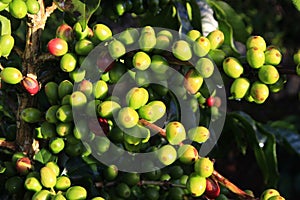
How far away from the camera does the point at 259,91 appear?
1.05 metres

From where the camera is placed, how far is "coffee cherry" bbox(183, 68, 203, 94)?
1065 mm

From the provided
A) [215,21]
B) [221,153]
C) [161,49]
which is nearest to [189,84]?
[161,49]

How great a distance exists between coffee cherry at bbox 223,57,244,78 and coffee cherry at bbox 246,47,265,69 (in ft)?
0.08

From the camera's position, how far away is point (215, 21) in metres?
1.65

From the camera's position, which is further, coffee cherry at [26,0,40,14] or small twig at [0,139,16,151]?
small twig at [0,139,16,151]

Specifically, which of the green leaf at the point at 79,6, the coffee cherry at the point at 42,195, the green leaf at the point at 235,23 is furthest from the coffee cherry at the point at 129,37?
the green leaf at the point at 235,23

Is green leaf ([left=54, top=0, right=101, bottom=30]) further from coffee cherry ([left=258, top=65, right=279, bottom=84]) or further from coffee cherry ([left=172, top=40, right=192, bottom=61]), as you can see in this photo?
coffee cherry ([left=258, top=65, right=279, bottom=84])

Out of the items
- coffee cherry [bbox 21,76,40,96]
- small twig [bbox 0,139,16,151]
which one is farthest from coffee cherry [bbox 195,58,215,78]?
small twig [bbox 0,139,16,151]

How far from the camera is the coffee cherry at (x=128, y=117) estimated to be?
3.23ft

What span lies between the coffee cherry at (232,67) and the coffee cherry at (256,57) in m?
0.02

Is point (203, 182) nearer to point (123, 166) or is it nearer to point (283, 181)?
point (123, 166)

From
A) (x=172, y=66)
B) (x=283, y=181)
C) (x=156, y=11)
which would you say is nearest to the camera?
(x=172, y=66)

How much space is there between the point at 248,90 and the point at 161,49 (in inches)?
7.1

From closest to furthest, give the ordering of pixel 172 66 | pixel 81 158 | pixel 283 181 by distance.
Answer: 1. pixel 172 66
2. pixel 81 158
3. pixel 283 181
